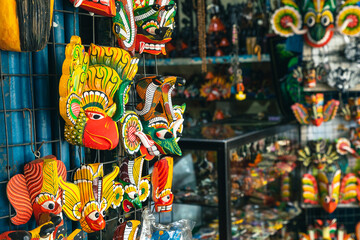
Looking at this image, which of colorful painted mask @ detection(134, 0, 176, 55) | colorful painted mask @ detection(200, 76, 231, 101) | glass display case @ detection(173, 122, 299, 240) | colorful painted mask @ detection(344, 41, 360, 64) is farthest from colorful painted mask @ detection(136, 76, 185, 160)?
colorful painted mask @ detection(200, 76, 231, 101)

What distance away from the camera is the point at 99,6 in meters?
1.20

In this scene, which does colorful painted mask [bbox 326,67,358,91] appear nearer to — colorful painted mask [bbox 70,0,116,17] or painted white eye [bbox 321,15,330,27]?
painted white eye [bbox 321,15,330,27]

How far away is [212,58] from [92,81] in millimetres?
3093

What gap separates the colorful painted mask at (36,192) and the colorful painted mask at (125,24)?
1.31ft

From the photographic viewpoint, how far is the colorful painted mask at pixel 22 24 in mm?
999

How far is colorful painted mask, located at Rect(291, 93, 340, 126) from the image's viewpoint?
3.32 metres

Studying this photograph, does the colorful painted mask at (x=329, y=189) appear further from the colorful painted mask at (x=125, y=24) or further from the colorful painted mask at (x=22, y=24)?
the colorful painted mask at (x=22, y=24)

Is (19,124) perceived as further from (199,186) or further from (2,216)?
(199,186)

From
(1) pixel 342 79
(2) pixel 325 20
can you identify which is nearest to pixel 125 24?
(2) pixel 325 20

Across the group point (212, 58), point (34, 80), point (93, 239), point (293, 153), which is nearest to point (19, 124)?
point (34, 80)

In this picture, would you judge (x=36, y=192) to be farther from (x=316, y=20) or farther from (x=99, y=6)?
(x=316, y=20)

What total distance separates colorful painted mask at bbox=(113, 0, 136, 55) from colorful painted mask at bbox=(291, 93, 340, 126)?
220 cm

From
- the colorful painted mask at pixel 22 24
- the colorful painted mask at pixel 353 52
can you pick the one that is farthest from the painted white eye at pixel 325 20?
the colorful painted mask at pixel 22 24

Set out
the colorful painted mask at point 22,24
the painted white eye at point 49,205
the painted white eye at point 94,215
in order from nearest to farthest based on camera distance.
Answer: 1. the colorful painted mask at point 22,24
2. the painted white eye at point 49,205
3. the painted white eye at point 94,215
